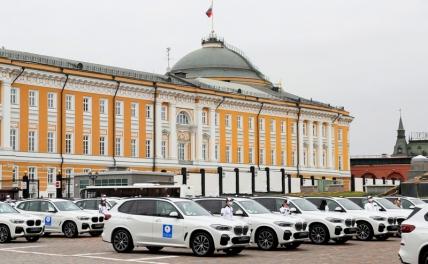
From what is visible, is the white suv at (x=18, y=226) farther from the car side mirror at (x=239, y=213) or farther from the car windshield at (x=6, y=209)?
the car side mirror at (x=239, y=213)

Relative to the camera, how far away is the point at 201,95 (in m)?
78.8

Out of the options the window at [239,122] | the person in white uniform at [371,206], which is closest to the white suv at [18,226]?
the person in white uniform at [371,206]

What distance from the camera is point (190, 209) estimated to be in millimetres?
23844

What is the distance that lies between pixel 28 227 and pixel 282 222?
9.22 meters

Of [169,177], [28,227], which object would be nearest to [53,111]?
[169,177]

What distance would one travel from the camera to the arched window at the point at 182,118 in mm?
77562

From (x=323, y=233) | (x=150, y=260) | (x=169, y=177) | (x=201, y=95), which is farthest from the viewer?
(x=201, y=95)

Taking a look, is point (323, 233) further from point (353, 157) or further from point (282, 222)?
point (353, 157)

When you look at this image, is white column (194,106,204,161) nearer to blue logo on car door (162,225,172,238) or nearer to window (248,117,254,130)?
window (248,117,254,130)

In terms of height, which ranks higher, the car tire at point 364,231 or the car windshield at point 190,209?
the car windshield at point 190,209

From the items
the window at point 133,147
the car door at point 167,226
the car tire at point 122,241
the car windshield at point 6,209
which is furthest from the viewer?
the window at point 133,147

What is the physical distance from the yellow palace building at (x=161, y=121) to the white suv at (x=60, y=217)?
26.8 meters

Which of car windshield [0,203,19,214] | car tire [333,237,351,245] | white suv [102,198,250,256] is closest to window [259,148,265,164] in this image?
car tire [333,237,351,245]

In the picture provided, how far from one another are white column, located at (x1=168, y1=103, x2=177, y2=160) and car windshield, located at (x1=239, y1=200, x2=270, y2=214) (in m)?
48.7
